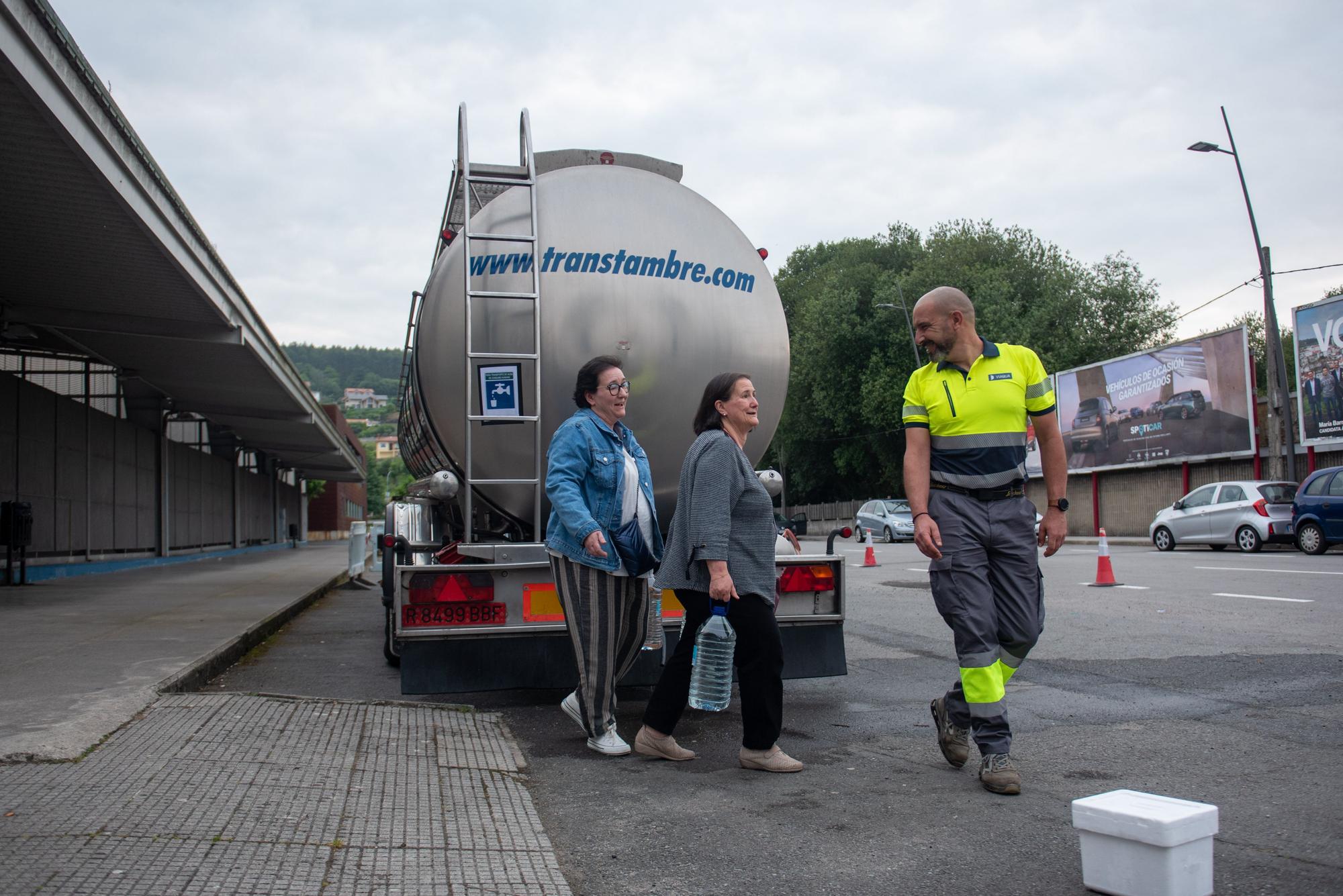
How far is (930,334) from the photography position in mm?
4402

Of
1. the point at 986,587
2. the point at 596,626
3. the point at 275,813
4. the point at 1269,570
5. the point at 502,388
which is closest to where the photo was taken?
the point at 275,813

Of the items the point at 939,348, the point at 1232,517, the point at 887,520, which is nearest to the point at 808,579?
the point at 939,348

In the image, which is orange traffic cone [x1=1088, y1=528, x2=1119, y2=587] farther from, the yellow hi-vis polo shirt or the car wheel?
the yellow hi-vis polo shirt

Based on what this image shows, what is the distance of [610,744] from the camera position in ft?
15.4

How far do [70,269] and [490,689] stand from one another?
335 inches

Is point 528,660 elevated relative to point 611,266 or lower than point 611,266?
lower

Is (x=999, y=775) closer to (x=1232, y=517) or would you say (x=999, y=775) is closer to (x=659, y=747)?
(x=659, y=747)

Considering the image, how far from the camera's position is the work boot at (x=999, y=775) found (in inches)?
153

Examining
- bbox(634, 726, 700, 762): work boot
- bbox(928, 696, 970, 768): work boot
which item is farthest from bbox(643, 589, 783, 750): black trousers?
bbox(928, 696, 970, 768): work boot

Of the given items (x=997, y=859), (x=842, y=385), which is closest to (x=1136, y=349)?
(x=842, y=385)

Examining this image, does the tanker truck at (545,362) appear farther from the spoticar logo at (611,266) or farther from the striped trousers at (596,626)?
the striped trousers at (596,626)

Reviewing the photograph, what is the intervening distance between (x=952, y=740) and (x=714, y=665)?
101 cm

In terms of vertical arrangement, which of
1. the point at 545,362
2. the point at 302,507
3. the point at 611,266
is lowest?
the point at 302,507

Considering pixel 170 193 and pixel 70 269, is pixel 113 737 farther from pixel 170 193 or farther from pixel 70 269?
pixel 70 269
